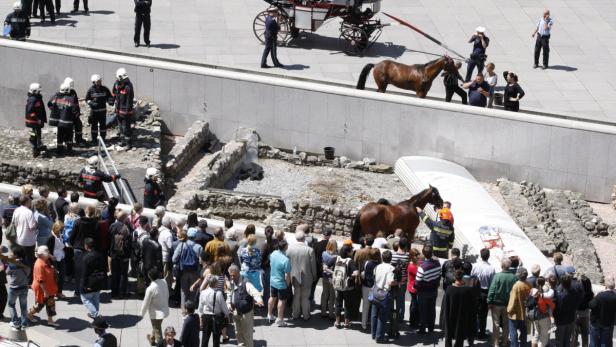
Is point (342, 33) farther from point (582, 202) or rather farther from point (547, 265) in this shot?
point (547, 265)

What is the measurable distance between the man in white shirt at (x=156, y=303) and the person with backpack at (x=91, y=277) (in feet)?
3.13

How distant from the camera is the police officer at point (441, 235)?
75.4 ft

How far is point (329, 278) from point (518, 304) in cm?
287

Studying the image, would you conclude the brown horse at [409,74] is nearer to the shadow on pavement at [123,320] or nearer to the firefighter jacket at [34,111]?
the firefighter jacket at [34,111]

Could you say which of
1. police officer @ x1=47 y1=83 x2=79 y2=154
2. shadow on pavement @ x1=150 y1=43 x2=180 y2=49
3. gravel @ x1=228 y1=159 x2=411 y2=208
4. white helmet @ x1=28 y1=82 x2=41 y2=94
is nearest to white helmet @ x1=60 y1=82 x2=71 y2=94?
police officer @ x1=47 y1=83 x2=79 y2=154

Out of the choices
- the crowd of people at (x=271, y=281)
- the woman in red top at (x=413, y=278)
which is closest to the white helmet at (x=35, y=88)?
the crowd of people at (x=271, y=281)

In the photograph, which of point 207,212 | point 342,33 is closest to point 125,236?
point 207,212

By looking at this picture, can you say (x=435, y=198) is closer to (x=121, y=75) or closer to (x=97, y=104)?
(x=121, y=75)

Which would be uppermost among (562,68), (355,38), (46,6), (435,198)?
(46,6)

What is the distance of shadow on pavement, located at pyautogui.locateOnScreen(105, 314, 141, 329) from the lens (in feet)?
65.8

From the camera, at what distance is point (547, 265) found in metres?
24.1

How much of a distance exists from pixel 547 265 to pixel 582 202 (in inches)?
171

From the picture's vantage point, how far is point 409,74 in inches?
1203

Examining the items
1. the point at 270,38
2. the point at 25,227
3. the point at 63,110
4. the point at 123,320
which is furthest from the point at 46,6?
the point at 123,320
